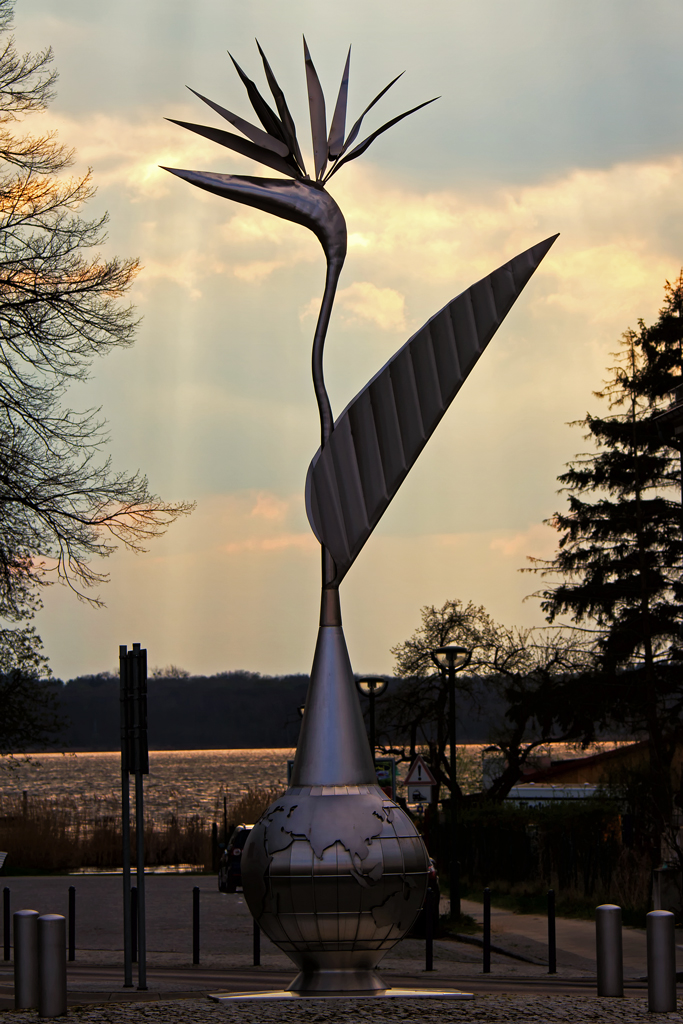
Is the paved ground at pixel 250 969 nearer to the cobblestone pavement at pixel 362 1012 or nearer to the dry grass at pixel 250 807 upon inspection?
the cobblestone pavement at pixel 362 1012

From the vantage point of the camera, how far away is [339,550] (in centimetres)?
1071

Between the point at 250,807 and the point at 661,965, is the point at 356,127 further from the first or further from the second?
the point at 250,807

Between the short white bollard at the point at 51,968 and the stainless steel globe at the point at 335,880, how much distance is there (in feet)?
4.77

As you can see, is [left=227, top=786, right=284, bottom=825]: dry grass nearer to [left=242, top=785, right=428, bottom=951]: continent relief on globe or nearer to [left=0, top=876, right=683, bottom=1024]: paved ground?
[left=0, top=876, right=683, bottom=1024]: paved ground

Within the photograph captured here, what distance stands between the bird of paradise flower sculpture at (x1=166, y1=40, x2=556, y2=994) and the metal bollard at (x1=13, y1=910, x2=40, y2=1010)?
1689 millimetres

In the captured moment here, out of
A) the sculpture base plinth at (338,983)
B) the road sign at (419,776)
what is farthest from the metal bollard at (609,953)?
the road sign at (419,776)

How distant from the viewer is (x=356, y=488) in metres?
10.8

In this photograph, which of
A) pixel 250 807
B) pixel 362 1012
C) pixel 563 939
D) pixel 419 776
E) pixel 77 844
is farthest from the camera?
pixel 250 807

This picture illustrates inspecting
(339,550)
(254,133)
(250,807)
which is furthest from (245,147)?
(250,807)

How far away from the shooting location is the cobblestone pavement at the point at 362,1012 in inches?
341

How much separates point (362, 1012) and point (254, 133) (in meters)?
7.08

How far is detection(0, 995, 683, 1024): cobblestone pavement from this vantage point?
8664mm

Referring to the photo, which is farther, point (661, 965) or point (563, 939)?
point (563, 939)

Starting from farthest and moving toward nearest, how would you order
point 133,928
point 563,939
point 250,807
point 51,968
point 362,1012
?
point 250,807 < point 563,939 < point 133,928 < point 51,968 < point 362,1012
